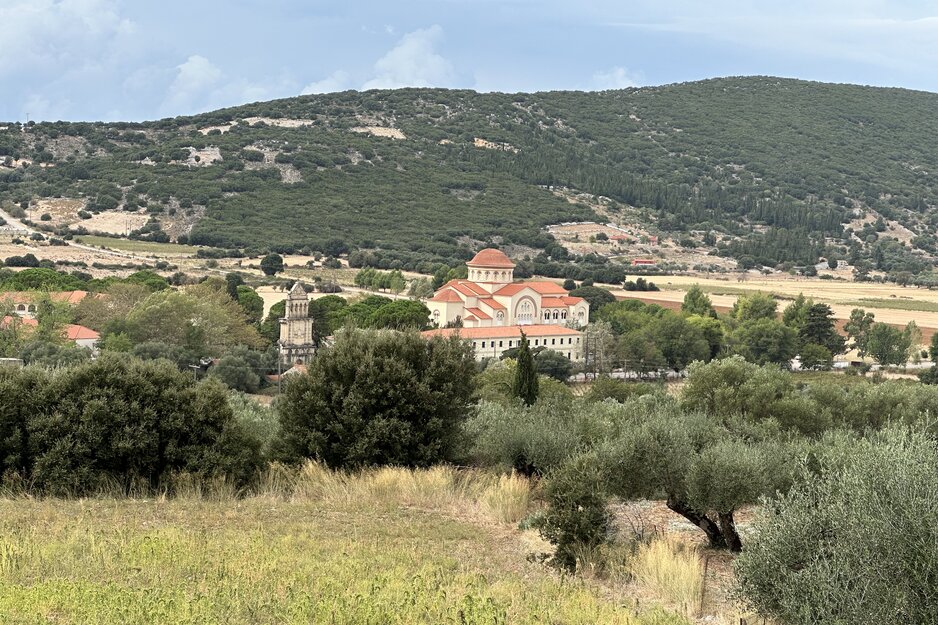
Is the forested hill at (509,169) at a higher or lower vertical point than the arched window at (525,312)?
higher

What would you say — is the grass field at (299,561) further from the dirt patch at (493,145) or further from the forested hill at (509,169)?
the dirt patch at (493,145)

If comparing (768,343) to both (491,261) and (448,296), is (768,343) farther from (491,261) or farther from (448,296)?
(448,296)

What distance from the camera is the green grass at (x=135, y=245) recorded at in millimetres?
89750

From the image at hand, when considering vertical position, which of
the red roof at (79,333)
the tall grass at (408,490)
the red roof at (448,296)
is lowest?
the red roof at (79,333)

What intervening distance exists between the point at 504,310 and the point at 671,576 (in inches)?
1928

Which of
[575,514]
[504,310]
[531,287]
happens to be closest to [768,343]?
[531,287]

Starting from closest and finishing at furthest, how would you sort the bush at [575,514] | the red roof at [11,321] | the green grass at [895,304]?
the bush at [575,514] → the red roof at [11,321] → the green grass at [895,304]

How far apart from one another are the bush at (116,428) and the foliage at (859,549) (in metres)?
7.46

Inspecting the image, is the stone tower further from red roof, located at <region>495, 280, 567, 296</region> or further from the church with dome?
red roof, located at <region>495, 280, 567, 296</region>

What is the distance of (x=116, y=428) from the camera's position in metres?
12.5

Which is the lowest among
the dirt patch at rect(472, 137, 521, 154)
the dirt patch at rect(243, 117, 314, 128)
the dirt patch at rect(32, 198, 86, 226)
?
the dirt patch at rect(32, 198, 86, 226)

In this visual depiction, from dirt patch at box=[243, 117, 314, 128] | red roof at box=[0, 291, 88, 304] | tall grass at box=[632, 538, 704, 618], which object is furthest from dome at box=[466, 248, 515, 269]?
dirt patch at box=[243, 117, 314, 128]

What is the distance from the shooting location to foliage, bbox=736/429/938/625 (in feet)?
21.0

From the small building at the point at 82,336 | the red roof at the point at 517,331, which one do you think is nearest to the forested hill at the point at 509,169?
the red roof at the point at 517,331
